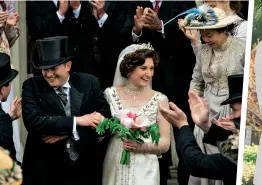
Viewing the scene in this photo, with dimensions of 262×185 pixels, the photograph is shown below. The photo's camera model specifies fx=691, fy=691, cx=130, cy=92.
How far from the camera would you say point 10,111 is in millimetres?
4859

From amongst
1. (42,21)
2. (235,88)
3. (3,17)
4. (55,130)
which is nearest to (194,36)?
(235,88)

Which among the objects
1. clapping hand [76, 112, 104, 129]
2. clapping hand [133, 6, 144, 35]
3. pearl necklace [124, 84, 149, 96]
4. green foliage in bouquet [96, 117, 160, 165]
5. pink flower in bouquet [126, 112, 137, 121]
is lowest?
green foliage in bouquet [96, 117, 160, 165]

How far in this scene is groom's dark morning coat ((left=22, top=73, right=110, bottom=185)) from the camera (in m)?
4.84

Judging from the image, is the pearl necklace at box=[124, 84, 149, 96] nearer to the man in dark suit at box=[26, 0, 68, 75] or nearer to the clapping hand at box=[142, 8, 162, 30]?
the clapping hand at box=[142, 8, 162, 30]

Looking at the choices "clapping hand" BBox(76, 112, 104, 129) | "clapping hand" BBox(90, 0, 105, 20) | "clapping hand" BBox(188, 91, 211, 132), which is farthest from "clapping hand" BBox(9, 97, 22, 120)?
"clapping hand" BBox(188, 91, 211, 132)

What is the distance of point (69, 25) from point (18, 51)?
423 millimetres

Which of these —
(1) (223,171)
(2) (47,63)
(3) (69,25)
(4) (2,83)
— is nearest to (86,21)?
(3) (69,25)

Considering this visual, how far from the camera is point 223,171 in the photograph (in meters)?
4.40

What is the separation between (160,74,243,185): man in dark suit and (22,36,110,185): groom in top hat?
2.00ft

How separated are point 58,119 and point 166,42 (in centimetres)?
102

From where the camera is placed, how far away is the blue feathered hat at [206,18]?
5008 millimetres

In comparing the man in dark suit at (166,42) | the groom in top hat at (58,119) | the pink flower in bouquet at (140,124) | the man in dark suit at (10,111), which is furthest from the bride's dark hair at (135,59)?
the man in dark suit at (10,111)

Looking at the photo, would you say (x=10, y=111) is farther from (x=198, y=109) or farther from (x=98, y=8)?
(x=198, y=109)

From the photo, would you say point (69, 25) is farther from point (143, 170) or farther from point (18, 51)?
point (143, 170)
